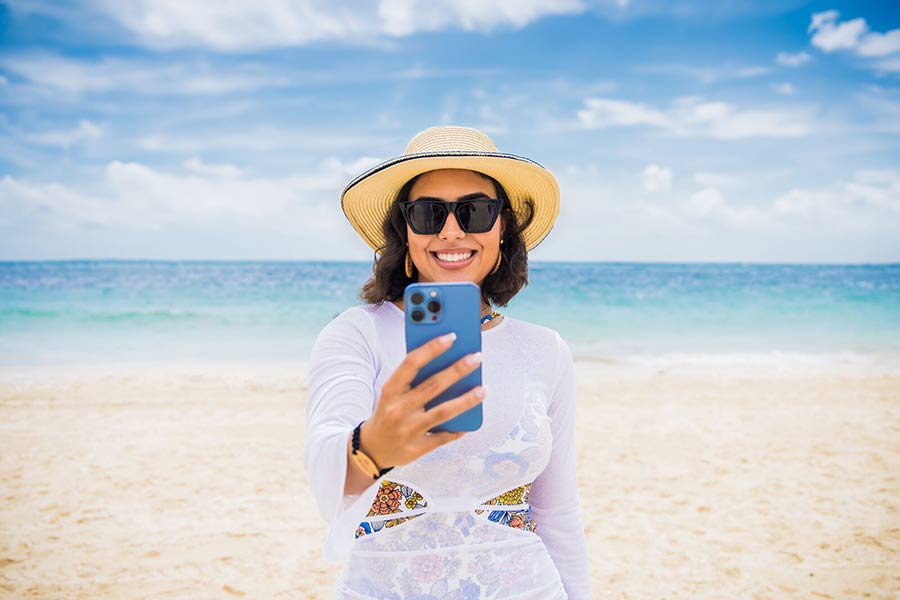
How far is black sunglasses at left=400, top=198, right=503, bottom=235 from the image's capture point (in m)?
1.87

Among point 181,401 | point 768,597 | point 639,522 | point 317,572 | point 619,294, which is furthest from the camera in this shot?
point 619,294

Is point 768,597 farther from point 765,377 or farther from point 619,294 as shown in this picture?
point 619,294

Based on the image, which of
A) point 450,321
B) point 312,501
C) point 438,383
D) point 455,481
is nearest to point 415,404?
point 438,383

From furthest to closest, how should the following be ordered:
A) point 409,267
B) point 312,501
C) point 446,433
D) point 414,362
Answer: point 312,501, point 409,267, point 446,433, point 414,362

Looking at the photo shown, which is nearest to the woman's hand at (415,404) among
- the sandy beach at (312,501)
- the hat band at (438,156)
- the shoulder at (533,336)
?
the shoulder at (533,336)

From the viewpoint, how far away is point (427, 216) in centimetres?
188

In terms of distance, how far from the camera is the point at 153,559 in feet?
15.6

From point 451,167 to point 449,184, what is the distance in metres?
0.05

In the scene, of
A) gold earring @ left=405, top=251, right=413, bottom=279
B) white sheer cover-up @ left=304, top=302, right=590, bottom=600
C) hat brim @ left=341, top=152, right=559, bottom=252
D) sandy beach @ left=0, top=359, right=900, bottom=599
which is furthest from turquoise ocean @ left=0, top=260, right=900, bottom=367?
white sheer cover-up @ left=304, top=302, right=590, bottom=600

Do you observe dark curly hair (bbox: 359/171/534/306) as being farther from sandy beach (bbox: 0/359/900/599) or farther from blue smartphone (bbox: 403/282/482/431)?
sandy beach (bbox: 0/359/900/599)

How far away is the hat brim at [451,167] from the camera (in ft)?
6.20

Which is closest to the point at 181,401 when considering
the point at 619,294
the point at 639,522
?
the point at 639,522

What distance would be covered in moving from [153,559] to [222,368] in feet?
29.6

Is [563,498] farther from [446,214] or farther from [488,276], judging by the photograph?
[446,214]
